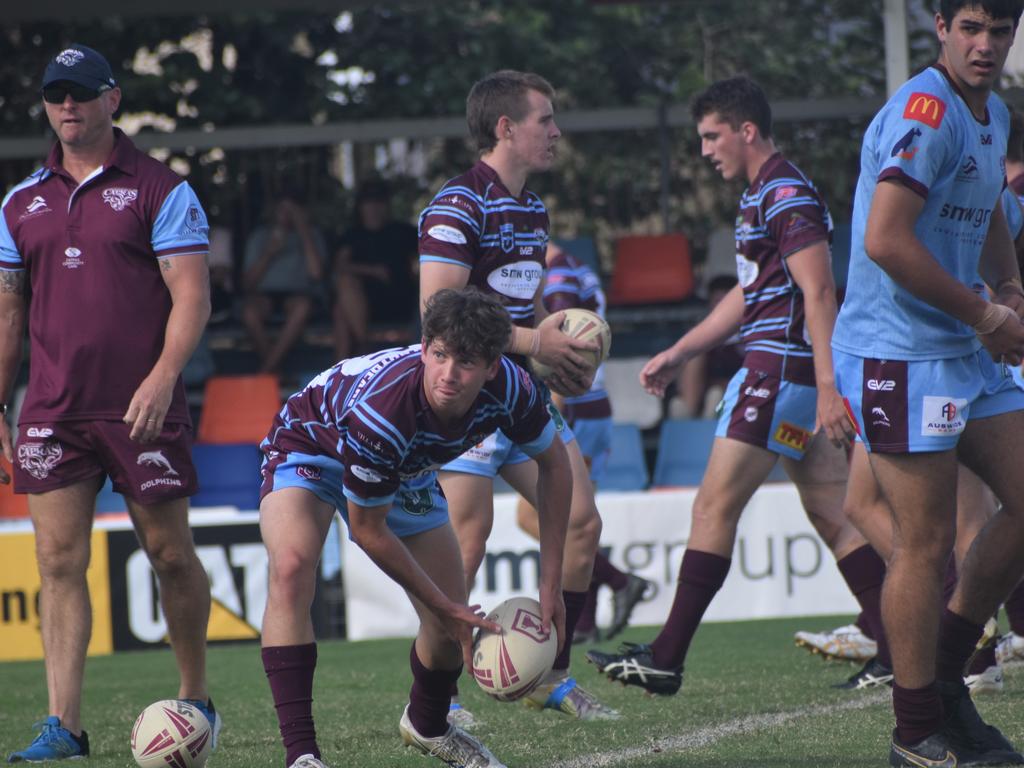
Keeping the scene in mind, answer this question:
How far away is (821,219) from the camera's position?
600 centimetres

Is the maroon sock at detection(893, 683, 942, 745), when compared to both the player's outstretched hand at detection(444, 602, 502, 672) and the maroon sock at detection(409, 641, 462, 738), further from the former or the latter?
the maroon sock at detection(409, 641, 462, 738)

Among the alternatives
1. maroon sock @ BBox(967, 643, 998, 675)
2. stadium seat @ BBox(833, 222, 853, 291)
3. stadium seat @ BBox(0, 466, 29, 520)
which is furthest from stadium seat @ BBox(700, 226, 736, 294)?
maroon sock @ BBox(967, 643, 998, 675)

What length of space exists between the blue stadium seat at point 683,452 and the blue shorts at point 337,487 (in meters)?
7.44

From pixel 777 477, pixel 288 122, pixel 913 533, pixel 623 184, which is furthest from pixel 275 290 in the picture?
pixel 913 533

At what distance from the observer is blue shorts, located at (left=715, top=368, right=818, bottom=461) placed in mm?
6039

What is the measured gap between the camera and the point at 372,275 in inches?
536

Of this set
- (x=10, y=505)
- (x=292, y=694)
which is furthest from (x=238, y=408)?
(x=292, y=694)

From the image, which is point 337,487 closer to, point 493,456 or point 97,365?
point 493,456

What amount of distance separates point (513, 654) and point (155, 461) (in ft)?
5.42

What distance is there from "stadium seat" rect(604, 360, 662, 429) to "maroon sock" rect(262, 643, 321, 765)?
28.9ft

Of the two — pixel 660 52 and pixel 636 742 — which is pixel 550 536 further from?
pixel 660 52

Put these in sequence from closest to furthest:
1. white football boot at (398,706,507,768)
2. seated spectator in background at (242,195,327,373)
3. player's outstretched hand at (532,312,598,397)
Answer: white football boot at (398,706,507,768) → player's outstretched hand at (532,312,598,397) → seated spectator in background at (242,195,327,373)

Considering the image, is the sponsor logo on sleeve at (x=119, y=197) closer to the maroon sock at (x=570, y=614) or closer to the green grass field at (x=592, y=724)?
the green grass field at (x=592, y=724)

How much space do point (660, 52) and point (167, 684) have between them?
1053cm
